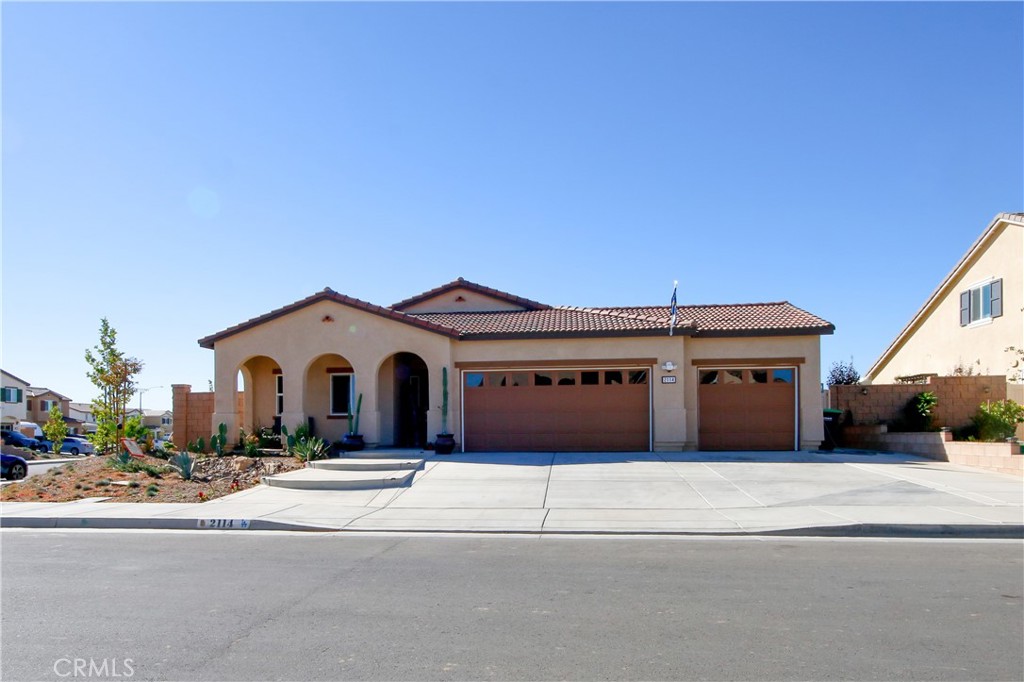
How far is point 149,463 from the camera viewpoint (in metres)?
18.9

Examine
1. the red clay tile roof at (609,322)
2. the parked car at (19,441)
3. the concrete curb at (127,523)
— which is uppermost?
the red clay tile roof at (609,322)

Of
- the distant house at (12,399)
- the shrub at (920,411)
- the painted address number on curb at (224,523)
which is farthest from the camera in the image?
the distant house at (12,399)

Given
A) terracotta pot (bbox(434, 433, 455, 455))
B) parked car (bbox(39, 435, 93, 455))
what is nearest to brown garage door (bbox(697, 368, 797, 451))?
terracotta pot (bbox(434, 433, 455, 455))

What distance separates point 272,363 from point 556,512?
46.5 feet

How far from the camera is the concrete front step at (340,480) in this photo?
1591 cm

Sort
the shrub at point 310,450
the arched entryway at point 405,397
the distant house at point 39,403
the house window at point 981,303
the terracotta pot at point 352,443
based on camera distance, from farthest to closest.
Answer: the distant house at point 39,403 → the house window at point 981,303 → the arched entryway at point 405,397 → the terracotta pot at point 352,443 → the shrub at point 310,450

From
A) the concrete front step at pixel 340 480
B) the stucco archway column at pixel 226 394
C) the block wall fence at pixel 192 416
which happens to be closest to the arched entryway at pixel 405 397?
the stucco archway column at pixel 226 394

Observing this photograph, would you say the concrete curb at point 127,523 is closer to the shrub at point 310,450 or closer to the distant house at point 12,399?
the shrub at point 310,450

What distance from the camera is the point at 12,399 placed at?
230 feet

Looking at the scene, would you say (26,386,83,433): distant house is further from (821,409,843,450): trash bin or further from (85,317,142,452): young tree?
(821,409,843,450): trash bin

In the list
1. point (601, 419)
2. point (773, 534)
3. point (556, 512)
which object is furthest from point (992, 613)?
point (601, 419)

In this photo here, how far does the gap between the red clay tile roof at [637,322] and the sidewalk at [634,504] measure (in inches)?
156

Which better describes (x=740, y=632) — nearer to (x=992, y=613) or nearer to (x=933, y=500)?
(x=992, y=613)

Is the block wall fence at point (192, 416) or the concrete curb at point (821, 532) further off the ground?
the block wall fence at point (192, 416)
